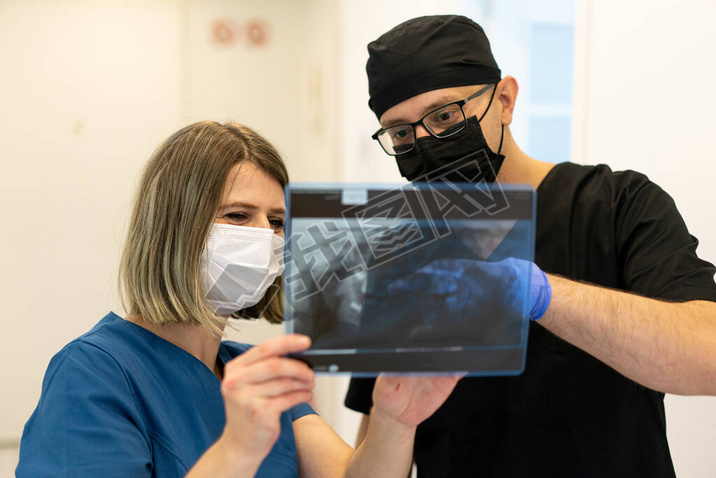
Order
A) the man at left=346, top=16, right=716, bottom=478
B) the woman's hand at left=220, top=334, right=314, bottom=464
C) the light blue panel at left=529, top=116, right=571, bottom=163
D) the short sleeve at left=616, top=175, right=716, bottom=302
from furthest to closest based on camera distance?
1. the light blue panel at left=529, top=116, right=571, bottom=163
2. the man at left=346, top=16, right=716, bottom=478
3. the short sleeve at left=616, top=175, right=716, bottom=302
4. the woman's hand at left=220, top=334, right=314, bottom=464

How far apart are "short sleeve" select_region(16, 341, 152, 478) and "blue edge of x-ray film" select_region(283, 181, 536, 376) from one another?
38 centimetres

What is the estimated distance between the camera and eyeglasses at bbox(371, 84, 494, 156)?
4.28ft

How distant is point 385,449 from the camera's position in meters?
1.07

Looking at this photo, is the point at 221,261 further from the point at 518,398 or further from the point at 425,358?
the point at 518,398

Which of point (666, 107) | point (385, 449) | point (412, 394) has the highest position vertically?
point (666, 107)

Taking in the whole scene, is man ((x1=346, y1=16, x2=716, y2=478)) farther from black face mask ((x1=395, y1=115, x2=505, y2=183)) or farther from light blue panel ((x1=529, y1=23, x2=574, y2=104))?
light blue panel ((x1=529, y1=23, x2=574, y2=104))

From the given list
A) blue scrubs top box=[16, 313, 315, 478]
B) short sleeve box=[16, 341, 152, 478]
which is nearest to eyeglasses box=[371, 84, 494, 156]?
blue scrubs top box=[16, 313, 315, 478]

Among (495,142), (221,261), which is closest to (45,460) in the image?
(221,261)

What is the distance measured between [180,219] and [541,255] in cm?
A: 71

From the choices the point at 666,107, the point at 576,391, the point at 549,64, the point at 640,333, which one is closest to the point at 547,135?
the point at 549,64

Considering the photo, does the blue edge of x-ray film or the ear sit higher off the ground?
the ear

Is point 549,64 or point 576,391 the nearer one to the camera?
point 576,391

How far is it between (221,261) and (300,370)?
415mm

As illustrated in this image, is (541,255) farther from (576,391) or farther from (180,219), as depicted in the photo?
(180,219)
